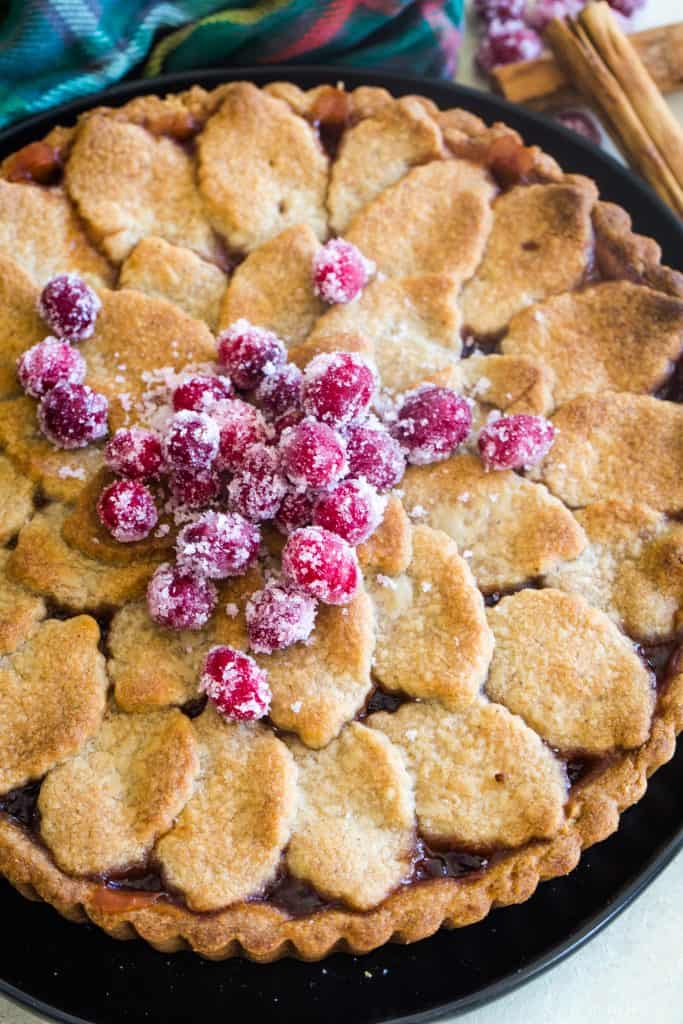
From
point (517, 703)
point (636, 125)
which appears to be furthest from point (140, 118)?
point (517, 703)

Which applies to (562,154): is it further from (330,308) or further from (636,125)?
(330,308)

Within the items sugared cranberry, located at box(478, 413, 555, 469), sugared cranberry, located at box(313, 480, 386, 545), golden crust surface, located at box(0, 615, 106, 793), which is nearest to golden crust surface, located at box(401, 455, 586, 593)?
sugared cranberry, located at box(478, 413, 555, 469)

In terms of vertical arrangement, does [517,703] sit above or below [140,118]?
below

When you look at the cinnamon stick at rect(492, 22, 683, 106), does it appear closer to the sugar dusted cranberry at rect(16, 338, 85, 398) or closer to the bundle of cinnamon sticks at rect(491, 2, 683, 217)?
the bundle of cinnamon sticks at rect(491, 2, 683, 217)

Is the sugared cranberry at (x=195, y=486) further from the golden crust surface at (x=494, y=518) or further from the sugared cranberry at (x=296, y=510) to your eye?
the golden crust surface at (x=494, y=518)

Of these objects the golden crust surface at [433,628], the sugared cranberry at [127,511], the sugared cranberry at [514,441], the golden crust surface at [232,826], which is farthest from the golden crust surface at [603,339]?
the golden crust surface at [232,826]

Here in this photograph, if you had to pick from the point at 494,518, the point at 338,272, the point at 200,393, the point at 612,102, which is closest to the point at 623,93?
the point at 612,102

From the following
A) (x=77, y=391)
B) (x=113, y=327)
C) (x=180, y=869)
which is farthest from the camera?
(x=113, y=327)
